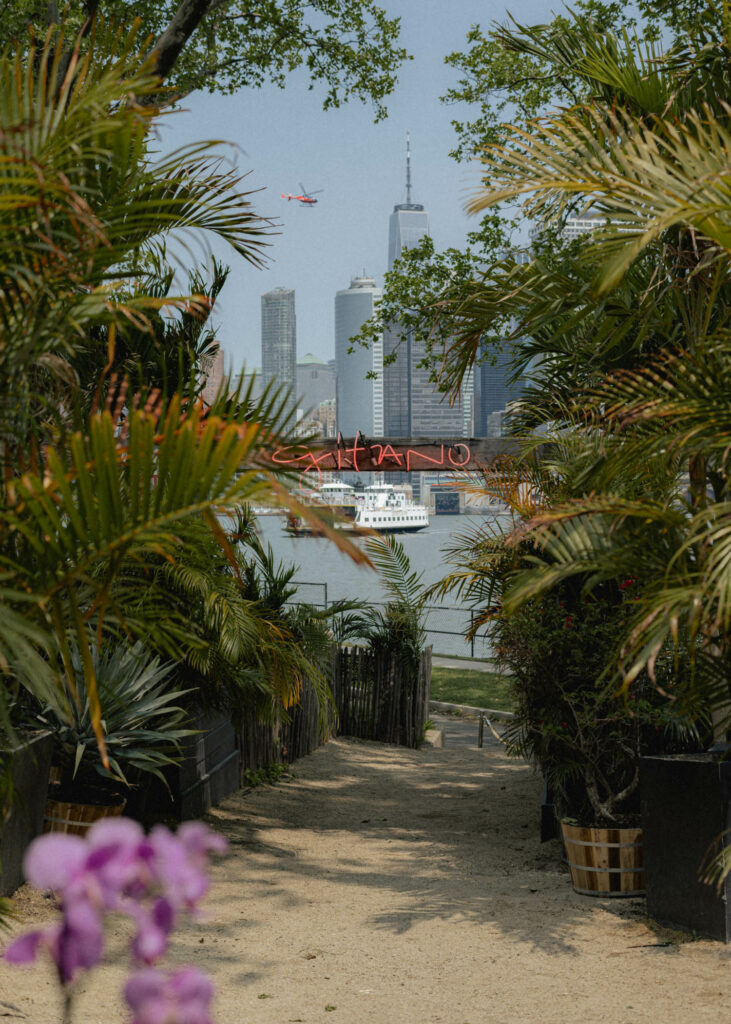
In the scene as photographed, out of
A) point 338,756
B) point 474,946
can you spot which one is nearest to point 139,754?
point 474,946

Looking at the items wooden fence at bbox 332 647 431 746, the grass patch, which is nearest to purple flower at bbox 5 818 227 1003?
wooden fence at bbox 332 647 431 746

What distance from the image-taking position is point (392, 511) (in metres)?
56.8

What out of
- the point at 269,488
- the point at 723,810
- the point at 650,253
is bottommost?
the point at 723,810

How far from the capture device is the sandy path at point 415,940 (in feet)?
13.7

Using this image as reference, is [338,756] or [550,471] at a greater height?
[550,471]

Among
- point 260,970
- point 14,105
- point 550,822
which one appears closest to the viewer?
point 14,105

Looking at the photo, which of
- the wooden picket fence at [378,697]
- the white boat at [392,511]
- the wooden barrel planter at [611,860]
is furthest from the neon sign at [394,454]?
the white boat at [392,511]

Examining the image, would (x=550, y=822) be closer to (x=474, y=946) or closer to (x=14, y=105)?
(x=474, y=946)

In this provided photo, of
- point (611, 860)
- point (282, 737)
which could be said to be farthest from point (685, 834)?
point (282, 737)

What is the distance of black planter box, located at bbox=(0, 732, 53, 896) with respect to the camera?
4.92 m

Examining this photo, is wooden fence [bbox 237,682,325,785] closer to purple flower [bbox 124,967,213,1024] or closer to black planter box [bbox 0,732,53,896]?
black planter box [bbox 0,732,53,896]

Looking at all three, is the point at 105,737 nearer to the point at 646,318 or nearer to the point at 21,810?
the point at 21,810

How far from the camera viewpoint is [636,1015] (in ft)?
13.4

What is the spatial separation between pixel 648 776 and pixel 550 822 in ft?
6.93
